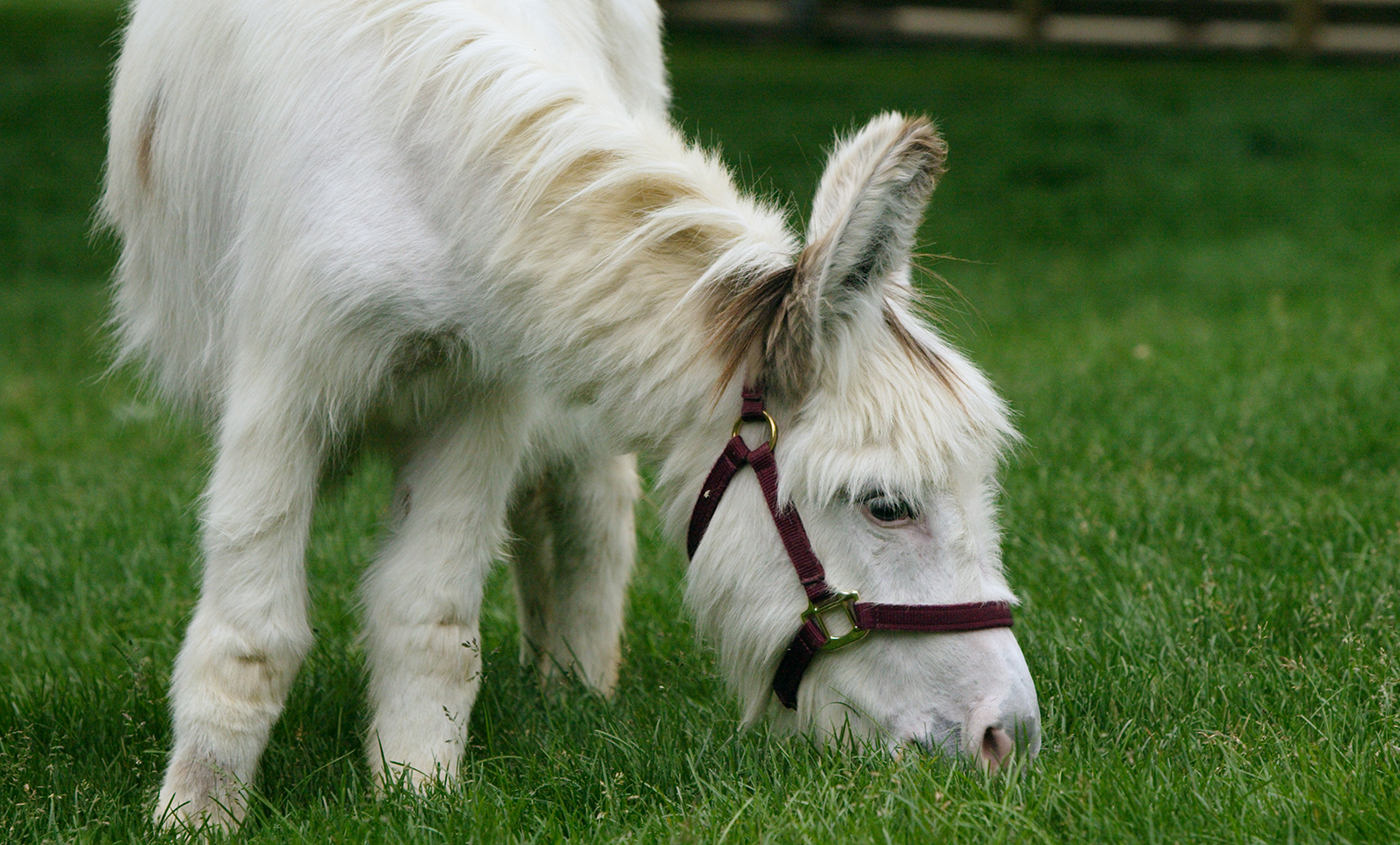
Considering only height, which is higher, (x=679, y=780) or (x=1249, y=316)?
(x=679, y=780)

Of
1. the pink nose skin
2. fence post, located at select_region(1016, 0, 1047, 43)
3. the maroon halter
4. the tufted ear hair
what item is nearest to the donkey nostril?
the pink nose skin

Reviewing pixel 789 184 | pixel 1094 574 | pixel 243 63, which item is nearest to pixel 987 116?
pixel 789 184

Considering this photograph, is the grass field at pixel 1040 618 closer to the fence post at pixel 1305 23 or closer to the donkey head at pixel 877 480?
the donkey head at pixel 877 480

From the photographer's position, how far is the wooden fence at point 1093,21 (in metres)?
17.3

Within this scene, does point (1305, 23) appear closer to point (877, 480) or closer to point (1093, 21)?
point (1093, 21)

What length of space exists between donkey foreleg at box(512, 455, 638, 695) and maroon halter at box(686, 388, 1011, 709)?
109 centimetres

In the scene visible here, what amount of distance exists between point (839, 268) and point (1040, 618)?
58.1 inches

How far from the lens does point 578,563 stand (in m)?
3.77

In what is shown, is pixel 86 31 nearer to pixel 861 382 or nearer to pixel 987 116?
pixel 987 116

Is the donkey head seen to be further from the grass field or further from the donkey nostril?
the grass field

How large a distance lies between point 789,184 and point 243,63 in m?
8.82

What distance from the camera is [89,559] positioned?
449 cm

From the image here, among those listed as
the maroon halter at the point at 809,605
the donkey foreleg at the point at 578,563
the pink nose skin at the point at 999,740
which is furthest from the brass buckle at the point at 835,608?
the donkey foreleg at the point at 578,563

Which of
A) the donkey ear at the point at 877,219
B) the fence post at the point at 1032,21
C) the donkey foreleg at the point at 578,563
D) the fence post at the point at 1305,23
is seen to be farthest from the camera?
the fence post at the point at 1032,21
